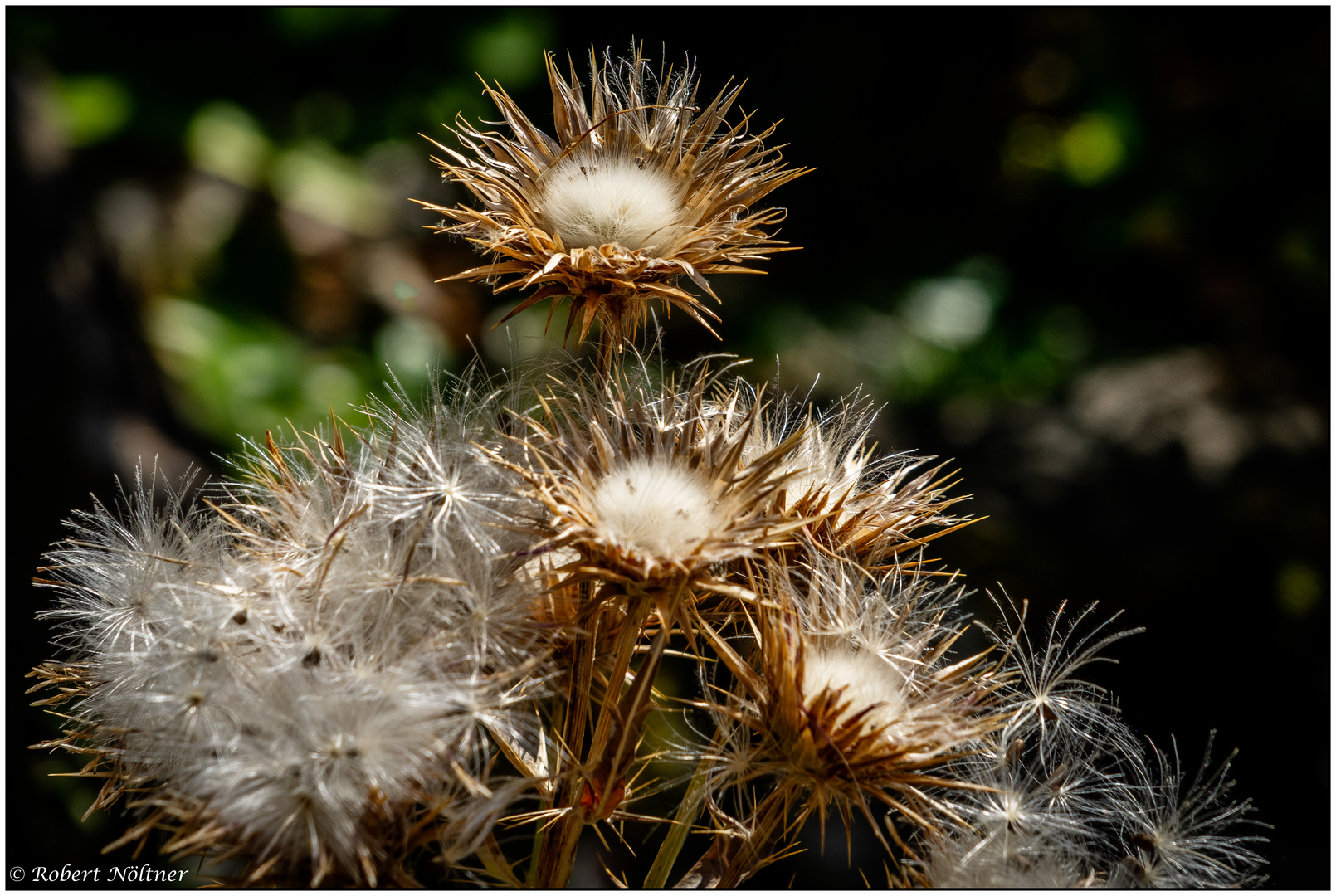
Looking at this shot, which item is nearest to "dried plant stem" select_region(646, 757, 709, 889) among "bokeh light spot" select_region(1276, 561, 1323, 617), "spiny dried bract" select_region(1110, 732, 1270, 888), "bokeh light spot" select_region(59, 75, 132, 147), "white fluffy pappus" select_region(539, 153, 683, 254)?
"spiny dried bract" select_region(1110, 732, 1270, 888)

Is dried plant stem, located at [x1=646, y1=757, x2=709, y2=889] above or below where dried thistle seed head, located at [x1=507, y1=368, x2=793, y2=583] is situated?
below

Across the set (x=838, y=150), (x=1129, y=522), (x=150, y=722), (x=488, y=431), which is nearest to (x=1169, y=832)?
(x=488, y=431)

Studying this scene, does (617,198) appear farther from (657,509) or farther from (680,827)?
(680,827)

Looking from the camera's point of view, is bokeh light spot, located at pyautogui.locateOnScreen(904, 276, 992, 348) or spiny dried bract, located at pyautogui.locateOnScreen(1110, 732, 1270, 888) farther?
bokeh light spot, located at pyautogui.locateOnScreen(904, 276, 992, 348)

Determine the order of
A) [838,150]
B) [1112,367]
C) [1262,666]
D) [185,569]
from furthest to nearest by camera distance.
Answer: [838,150] < [1112,367] < [1262,666] < [185,569]

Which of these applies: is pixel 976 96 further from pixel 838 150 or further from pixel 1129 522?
pixel 1129 522

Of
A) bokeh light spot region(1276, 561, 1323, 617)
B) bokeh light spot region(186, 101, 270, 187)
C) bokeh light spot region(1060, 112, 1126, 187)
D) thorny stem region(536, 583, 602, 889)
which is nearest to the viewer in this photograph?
thorny stem region(536, 583, 602, 889)

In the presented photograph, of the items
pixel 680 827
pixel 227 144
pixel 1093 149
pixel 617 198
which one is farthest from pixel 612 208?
pixel 1093 149

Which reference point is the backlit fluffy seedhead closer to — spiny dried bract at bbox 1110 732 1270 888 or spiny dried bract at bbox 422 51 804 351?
spiny dried bract at bbox 1110 732 1270 888
